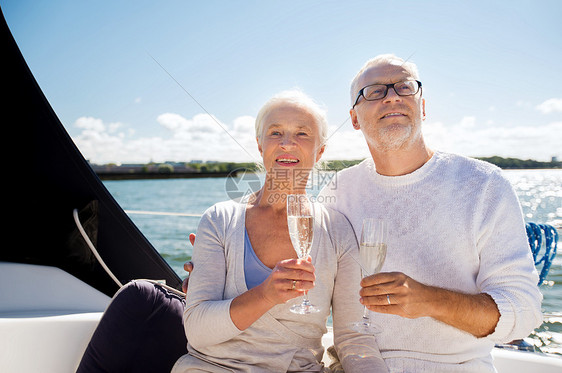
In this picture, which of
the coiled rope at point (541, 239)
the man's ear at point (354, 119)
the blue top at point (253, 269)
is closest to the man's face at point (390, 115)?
the man's ear at point (354, 119)

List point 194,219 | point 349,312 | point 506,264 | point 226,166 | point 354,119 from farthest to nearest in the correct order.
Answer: point 194,219
point 226,166
point 354,119
point 349,312
point 506,264

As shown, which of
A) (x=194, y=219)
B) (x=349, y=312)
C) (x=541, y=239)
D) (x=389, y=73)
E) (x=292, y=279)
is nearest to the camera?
(x=292, y=279)

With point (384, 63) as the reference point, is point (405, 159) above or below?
below

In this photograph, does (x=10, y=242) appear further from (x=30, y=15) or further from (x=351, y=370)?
(x=351, y=370)

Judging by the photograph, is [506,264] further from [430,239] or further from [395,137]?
[395,137]

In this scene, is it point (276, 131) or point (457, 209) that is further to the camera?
point (276, 131)

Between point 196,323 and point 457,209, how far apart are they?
1208 mm

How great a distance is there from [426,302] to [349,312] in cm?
40

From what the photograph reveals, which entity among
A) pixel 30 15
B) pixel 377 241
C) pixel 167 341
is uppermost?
pixel 30 15

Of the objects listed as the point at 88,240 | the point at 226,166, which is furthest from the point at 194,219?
the point at 88,240

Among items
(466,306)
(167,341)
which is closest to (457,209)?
(466,306)

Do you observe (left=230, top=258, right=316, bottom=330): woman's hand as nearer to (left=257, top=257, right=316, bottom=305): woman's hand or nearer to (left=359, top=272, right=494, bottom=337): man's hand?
(left=257, top=257, right=316, bottom=305): woman's hand

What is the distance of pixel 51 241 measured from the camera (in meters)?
2.75

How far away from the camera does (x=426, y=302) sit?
1.44 meters
